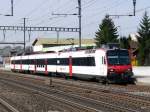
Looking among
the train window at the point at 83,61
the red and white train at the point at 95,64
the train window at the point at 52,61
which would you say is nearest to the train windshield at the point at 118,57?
the red and white train at the point at 95,64

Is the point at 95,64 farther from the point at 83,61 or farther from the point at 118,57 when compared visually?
the point at 83,61

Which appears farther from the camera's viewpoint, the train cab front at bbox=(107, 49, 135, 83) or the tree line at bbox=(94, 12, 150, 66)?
the tree line at bbox=(94, 12, 150, 66)

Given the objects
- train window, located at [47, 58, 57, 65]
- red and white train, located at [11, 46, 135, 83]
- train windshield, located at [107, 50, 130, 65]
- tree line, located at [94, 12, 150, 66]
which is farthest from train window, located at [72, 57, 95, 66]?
tree line, located at [94, 12, 150, 66]

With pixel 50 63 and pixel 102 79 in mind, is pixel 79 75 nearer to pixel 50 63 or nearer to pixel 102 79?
pixel 102 79

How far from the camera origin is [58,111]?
1883cm

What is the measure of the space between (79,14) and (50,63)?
8.35 m

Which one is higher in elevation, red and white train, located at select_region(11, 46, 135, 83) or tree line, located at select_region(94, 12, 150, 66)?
tree line, located at select_region(94, 12, 150, 66)

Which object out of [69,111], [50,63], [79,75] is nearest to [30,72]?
[50,63]

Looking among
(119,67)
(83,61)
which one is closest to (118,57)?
(119,67)

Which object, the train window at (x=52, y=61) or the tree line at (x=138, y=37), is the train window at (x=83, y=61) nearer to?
the train window at (x=52, y=61)

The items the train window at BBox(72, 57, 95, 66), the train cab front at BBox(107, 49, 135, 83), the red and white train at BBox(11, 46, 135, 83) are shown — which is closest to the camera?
the train cab front at BBox(107, 49, 135, 83)

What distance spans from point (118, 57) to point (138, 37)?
52.4m

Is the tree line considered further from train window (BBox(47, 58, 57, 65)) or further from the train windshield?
the train windshield

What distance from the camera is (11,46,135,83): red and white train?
1506 inches
